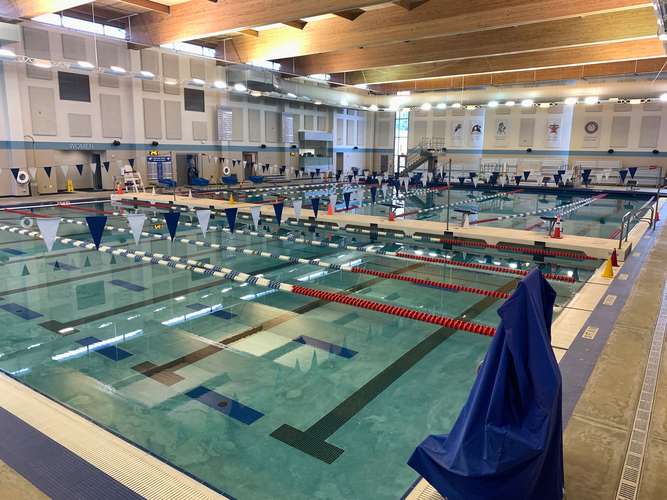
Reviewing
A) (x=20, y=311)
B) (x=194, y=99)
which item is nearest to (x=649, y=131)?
(x=194, y=99)

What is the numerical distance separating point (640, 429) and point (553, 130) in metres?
24.9

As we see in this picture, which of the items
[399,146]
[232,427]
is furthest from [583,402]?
[399,146]

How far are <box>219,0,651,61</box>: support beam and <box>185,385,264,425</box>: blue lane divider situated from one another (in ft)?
26.6

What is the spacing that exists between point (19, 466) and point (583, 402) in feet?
9.63

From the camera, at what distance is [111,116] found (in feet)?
57.8

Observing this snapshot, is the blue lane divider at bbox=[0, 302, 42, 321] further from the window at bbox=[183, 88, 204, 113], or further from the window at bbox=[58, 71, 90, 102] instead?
the window at bbox=[183, 88, 204, 113]

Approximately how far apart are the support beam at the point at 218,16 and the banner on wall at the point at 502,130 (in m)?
15.7

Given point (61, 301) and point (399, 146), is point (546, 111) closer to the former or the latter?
point (399, 146)

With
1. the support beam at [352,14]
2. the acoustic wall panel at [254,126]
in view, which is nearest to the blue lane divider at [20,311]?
the support beam at [352,14]

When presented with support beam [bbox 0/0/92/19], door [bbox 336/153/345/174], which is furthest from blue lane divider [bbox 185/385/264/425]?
door [bbox 336/153/345/174]

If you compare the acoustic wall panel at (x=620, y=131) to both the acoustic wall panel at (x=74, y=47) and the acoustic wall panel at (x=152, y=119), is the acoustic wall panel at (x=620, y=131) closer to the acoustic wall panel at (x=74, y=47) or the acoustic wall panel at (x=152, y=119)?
the acoustic wall panel at (x=152, y=119)

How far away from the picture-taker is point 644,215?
1170 cm

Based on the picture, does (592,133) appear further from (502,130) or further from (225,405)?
(225,405)

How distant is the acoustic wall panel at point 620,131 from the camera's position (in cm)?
2305
